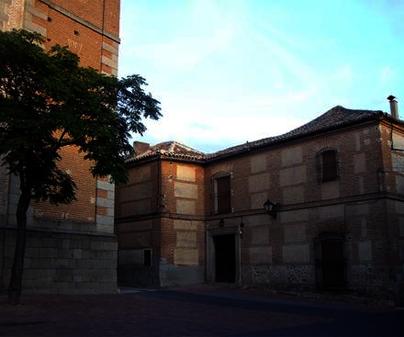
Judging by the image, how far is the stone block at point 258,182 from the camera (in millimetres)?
25219

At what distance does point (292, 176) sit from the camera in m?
24.1

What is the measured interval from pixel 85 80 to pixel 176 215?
1402cm

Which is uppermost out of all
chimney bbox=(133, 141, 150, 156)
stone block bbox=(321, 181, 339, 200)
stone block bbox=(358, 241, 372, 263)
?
chimney bbox=(133, 141, 150, 156)

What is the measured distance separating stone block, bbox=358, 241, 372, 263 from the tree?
10112mm

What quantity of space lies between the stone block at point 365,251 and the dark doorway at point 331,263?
84 centimetres

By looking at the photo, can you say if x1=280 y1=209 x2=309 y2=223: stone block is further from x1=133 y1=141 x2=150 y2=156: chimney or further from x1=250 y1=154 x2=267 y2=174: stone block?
x1=133 y1=141 x2=150 y2=156: chimney

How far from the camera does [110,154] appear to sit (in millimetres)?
14633

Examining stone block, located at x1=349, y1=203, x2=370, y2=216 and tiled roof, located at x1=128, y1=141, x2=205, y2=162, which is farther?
tiled roof, located at x1=128, y1=141, x2=205, y2=162

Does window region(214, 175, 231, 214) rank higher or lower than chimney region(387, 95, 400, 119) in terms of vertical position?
lower

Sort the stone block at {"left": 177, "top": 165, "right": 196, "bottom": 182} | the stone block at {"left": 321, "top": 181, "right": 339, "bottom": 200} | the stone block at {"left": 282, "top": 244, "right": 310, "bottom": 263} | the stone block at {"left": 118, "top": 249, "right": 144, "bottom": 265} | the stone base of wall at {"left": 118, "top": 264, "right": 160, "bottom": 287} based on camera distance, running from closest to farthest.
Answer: the stone block at {"left": 321, "top": 181, "right": 339, "bottom": 200}
the stone block at {"left": 282, "top": 244, "right": 310, "bottom": 263}
the stone base of wall at {"left": 118, "top": 264, "right": 160, "bottom": 287}
the stone block at {"left": 118, "top": 249, "right": 144, "bottom": 265}
the stone block at {"left": 177, "top": 165, "right": 196, "bottom": 182}

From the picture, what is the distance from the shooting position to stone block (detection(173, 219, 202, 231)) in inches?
1080

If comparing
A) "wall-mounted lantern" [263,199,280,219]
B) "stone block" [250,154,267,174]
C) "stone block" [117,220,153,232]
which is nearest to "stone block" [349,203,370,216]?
"wall-mounted lantern" [263,199,280,219]

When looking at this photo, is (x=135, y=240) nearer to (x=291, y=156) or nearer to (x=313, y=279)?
(x=291, y=156)

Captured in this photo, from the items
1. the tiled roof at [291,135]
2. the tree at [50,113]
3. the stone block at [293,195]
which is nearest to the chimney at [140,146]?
the tiled roof at [291,135]
